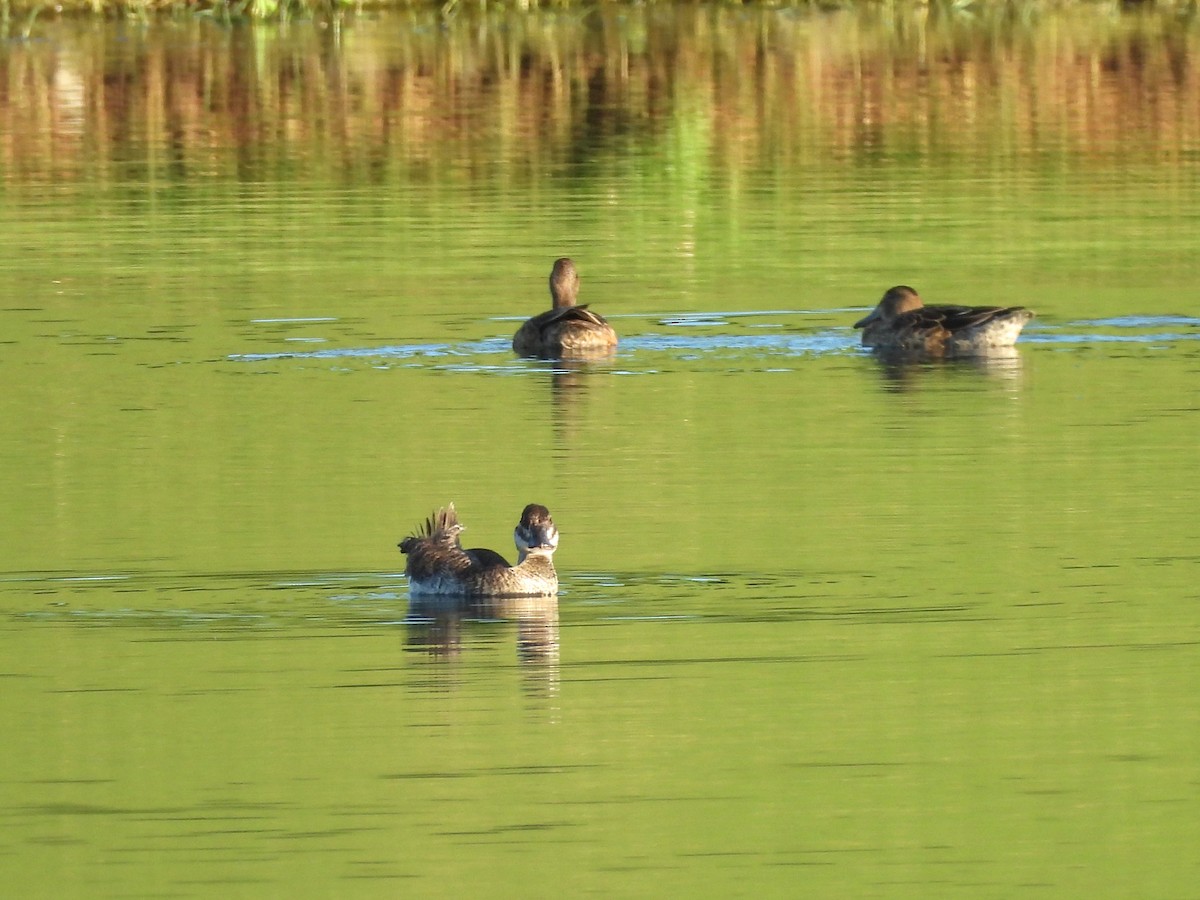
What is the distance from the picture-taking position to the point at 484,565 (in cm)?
1297

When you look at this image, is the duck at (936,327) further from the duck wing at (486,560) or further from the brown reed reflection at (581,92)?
the brown reed reflection at (581,92)

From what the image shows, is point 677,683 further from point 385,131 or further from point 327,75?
point 327,75

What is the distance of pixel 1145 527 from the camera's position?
14.1 m

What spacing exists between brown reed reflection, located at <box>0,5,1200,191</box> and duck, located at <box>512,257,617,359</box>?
9.65m

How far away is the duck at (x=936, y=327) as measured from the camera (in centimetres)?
2033

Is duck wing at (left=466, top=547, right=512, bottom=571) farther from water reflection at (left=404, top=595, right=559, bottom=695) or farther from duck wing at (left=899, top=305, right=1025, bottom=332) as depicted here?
duck wing at (left=899, top=305, right=1025, bottom=332)

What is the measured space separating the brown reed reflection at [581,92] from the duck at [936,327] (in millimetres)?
9291

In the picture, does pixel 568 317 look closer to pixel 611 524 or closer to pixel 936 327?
pixel 936 327

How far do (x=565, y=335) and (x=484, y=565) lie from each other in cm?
719

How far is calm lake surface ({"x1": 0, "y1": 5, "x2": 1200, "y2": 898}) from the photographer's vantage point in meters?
9.77

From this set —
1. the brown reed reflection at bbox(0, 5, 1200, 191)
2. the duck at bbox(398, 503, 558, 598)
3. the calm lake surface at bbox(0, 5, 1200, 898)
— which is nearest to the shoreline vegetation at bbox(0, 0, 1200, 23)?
the brown reed reflection at bbox(0, 5, 1200, 191)

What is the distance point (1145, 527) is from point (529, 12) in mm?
38607

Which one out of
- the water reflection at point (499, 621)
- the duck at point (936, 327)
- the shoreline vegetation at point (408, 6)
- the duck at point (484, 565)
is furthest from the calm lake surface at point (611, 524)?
the shoreline vegetation at point (408, 6)

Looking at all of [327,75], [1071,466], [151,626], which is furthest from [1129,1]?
[151,626]
